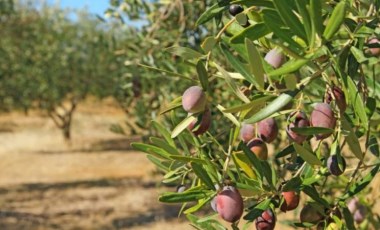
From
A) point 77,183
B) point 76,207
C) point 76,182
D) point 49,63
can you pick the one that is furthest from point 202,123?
point 49,63

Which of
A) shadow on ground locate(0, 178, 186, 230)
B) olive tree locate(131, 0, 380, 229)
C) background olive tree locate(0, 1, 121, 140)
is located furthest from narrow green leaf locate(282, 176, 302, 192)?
background olive tree locate(0, 1, 121, 140)

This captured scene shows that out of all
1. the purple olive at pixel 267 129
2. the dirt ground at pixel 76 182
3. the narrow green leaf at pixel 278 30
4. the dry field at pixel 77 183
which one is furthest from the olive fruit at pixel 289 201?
the dirt ground at pixel 76 182

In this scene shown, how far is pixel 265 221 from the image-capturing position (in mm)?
1033

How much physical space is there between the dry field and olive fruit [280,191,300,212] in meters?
3.19

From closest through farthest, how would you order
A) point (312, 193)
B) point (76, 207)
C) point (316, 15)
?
point (316, 15) < point (312, 193) < point (76, 207)

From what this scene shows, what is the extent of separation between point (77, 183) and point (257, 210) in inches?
487

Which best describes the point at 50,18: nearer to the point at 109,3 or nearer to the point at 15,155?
the point at 15,155

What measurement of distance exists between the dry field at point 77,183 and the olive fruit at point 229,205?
10.8 feet

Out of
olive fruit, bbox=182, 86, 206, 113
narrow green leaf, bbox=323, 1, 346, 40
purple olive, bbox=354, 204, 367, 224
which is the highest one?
narrow green leaf, bbox=323, 1, 346, 40

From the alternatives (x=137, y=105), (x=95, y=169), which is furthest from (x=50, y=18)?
(x=137, y=105)

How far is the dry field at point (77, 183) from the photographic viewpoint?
9.32 meters

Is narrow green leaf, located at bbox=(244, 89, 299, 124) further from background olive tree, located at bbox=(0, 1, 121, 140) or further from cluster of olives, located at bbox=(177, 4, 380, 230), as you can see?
background olive tree, located at bbox=(0, 1, 121, 140)

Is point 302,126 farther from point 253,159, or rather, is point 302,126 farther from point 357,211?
point 357,211

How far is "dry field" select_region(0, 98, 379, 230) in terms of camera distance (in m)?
9.32
